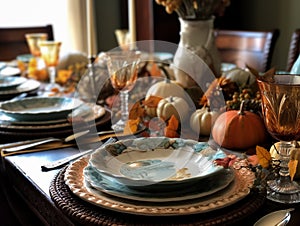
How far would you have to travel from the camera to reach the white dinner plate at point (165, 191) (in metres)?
0.64

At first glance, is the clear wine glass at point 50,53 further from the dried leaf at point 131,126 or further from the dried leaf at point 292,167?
the dried leaf at point 292,167

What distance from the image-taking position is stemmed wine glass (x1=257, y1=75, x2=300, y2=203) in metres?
0.69

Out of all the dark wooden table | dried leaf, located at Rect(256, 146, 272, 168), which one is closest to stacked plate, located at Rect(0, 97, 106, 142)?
the dark wooden table

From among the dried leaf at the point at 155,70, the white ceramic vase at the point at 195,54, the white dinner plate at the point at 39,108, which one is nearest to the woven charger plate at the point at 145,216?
the white dinner plate at the point at 39,108

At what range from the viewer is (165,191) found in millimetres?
646

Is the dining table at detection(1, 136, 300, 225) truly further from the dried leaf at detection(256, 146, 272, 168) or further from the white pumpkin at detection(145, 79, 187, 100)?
the white pumpkin at detection(145, 79, 187, 100)

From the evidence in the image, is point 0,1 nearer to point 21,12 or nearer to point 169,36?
point 21,12

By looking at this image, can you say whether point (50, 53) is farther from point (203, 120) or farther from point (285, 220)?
point (285, 220)

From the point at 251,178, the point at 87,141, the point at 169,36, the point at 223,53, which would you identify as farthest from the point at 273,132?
the point at 169,36

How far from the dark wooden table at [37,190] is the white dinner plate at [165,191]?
4cm

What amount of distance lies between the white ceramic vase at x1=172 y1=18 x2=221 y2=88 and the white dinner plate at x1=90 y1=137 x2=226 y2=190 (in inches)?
19.3

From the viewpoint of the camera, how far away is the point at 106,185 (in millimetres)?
674

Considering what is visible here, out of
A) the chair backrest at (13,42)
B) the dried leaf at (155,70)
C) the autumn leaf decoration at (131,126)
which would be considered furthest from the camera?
the chair backrest at (13,42)

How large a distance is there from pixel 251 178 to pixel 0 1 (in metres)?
3.00
